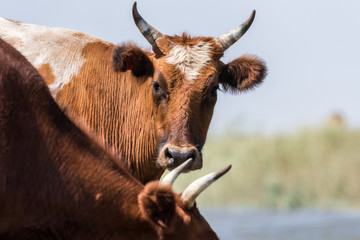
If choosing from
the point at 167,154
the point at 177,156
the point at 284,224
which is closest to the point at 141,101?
the point at 167,154

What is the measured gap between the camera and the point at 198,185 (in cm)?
579

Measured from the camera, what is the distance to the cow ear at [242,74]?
1031 cm

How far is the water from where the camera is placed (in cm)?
1767

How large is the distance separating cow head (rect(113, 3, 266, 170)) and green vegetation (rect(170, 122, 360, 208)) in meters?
10.9

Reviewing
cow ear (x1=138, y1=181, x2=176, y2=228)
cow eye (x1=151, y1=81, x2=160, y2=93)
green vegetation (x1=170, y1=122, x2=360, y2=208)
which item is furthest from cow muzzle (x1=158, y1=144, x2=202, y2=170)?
green vegetation (x1=170, y1=122, x2=360, y2=208)

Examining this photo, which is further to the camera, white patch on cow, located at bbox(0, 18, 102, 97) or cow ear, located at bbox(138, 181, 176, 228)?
white patch on cow, located at bbox(0, 18, 102, 97)

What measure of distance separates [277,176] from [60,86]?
14.8m

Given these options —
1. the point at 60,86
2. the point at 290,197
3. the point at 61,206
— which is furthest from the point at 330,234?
the point at 61,206

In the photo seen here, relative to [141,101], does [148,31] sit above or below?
above

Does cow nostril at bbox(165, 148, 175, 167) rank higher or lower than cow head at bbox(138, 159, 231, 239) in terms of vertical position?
lower

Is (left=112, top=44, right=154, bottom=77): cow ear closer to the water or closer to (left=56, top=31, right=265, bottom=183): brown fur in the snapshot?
(left=56, top=31, right=265, bottom=183): brown fur

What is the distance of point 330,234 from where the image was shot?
17625 millimetres

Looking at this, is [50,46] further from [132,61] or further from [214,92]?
[214,92]

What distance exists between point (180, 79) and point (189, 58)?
0.27m
